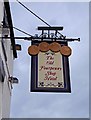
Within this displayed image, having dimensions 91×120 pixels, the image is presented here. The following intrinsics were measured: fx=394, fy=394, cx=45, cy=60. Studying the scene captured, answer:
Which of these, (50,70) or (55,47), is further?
(50,70)

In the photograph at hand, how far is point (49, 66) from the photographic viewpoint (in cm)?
958

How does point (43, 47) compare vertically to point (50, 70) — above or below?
above

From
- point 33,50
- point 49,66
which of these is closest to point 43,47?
point 33,50

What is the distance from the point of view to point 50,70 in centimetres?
953

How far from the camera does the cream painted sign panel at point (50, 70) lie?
9320mm

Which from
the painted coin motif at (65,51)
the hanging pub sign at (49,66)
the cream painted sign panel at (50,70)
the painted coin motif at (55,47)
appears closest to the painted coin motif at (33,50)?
the hanging pub sign at (49,66)

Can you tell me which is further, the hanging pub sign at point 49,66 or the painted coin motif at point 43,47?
the painted coin motif at point 43,47

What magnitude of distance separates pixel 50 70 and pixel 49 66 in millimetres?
109

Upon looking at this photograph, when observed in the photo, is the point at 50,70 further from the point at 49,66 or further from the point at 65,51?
the point at 65,51

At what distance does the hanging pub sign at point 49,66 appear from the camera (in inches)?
365

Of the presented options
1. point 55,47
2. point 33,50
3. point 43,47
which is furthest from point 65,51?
point 33,50

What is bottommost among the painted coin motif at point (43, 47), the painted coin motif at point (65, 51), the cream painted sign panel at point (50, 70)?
the cream painted sign panel at point (50, 70)

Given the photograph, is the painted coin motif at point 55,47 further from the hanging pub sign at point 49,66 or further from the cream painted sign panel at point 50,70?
the cream painted sign panel at point 50,70

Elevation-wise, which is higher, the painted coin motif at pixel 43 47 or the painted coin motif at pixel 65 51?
the painted coin motif at pixel 43 47
